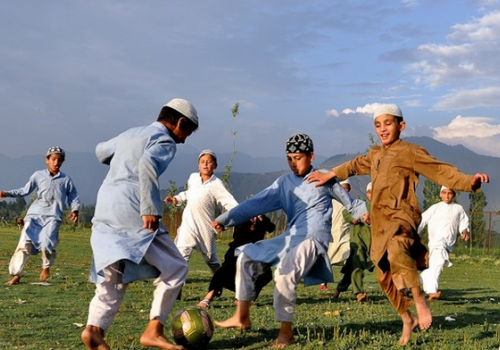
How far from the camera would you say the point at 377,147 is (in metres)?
7.21

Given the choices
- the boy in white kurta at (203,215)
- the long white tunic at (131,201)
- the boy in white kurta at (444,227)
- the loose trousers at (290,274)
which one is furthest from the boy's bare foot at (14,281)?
the boy in white kurta at (444,227)

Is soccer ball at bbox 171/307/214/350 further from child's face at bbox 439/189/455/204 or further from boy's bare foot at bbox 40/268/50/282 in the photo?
boy's bare foot at bbox 40/268/50/282

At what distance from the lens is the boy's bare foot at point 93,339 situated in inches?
224

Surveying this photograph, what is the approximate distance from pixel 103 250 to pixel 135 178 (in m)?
0.66

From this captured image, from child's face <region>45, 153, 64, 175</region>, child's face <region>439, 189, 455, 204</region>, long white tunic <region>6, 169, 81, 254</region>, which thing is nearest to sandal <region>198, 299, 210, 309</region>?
long white tunic <region>6, 169, 81, 254</region>

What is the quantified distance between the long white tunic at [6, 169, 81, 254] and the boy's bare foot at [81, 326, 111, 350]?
6636mm

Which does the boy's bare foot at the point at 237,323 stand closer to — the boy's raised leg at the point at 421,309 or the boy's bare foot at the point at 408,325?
the boy's bare foot at the point at 408,325

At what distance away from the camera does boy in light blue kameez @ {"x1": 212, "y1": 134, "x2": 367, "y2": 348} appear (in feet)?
21.1

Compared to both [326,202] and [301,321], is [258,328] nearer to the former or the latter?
[301,321]

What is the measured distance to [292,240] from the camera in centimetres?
660

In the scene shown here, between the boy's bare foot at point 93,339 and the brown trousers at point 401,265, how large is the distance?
8.91 ft

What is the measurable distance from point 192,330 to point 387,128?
270cm

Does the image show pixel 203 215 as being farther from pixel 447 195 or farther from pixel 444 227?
pixel 444 227

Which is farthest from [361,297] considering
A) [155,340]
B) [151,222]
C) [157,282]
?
[151,222]
